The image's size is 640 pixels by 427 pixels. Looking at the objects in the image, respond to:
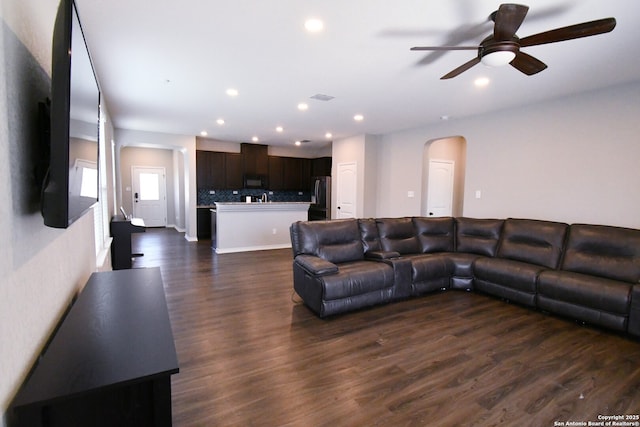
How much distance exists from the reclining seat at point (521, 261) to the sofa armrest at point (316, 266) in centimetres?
207

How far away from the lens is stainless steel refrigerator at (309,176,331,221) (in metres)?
8.34

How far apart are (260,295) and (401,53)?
312cm

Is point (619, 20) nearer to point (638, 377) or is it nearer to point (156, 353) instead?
point (638, 377)

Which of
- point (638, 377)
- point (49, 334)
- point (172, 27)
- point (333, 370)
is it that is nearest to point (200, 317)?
point (333, 370)

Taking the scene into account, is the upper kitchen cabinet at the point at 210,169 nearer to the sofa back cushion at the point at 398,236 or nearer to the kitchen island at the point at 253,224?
the kitchen island at the point at 253,224

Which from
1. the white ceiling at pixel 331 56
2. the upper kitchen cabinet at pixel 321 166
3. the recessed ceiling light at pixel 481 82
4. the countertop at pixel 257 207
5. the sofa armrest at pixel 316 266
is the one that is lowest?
the sofa armrest at pixel 316 266

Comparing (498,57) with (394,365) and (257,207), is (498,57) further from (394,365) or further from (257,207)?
(257,207)

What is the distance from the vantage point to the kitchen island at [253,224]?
20.5 feet

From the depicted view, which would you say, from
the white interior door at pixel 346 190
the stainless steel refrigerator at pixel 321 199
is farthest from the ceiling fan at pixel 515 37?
the stainless steel refrigerator at pixel 321 199

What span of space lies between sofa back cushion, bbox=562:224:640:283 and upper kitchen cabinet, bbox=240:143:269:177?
7.23 m

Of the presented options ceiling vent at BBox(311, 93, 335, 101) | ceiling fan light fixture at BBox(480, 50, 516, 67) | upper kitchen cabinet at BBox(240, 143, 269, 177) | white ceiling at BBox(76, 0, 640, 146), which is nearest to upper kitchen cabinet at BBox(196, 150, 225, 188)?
upper kitchen cabinet at BBox(240, 143, 269, 177)

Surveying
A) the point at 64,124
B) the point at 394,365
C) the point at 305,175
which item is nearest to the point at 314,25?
the point at 64,124

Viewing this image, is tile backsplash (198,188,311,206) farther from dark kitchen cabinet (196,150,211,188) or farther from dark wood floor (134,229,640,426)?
dark wood floor (134,229,640,426)

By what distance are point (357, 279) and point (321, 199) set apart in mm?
5465
